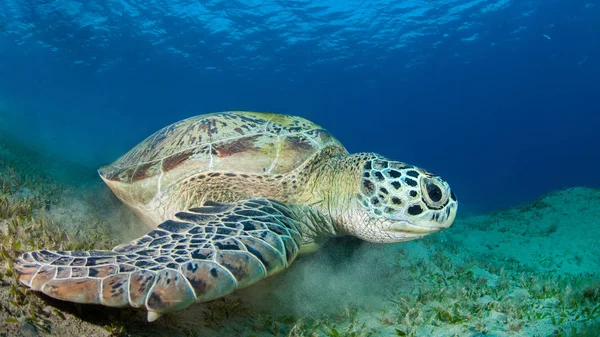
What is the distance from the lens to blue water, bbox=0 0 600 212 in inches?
983

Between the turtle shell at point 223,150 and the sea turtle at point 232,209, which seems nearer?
the sea turtle at point 232,209

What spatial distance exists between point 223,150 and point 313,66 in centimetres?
3601

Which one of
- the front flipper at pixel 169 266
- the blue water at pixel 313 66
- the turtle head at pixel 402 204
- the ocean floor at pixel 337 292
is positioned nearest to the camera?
the front flipper at pixel 169 266

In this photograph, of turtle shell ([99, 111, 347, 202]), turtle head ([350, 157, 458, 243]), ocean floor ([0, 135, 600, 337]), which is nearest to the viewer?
ocean floor ([0, 135, 600, 337])

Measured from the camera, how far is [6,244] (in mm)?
1912

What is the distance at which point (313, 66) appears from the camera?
3731 cm

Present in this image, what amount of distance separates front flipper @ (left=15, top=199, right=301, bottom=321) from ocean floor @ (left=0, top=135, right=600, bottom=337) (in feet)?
0.64

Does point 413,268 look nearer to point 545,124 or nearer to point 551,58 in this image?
point 551,58

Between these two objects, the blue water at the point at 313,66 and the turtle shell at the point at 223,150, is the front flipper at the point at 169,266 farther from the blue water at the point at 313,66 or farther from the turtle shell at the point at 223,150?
the blue water at the point at 313,66

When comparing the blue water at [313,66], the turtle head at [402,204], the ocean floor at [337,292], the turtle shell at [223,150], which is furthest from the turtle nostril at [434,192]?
the blue water at [313,66]

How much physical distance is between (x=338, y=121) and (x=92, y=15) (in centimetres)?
5098

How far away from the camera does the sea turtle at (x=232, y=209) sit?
1443 mm

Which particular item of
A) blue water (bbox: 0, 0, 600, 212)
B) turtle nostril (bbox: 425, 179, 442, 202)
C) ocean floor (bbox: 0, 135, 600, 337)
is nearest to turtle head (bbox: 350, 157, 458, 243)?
turtle nostril (bbox: 425, 179, 442, 202)

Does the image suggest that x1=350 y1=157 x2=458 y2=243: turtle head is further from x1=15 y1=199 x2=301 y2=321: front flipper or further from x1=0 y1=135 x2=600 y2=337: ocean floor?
x1=15 y1=199 x2=301 y2=321: front flipper
